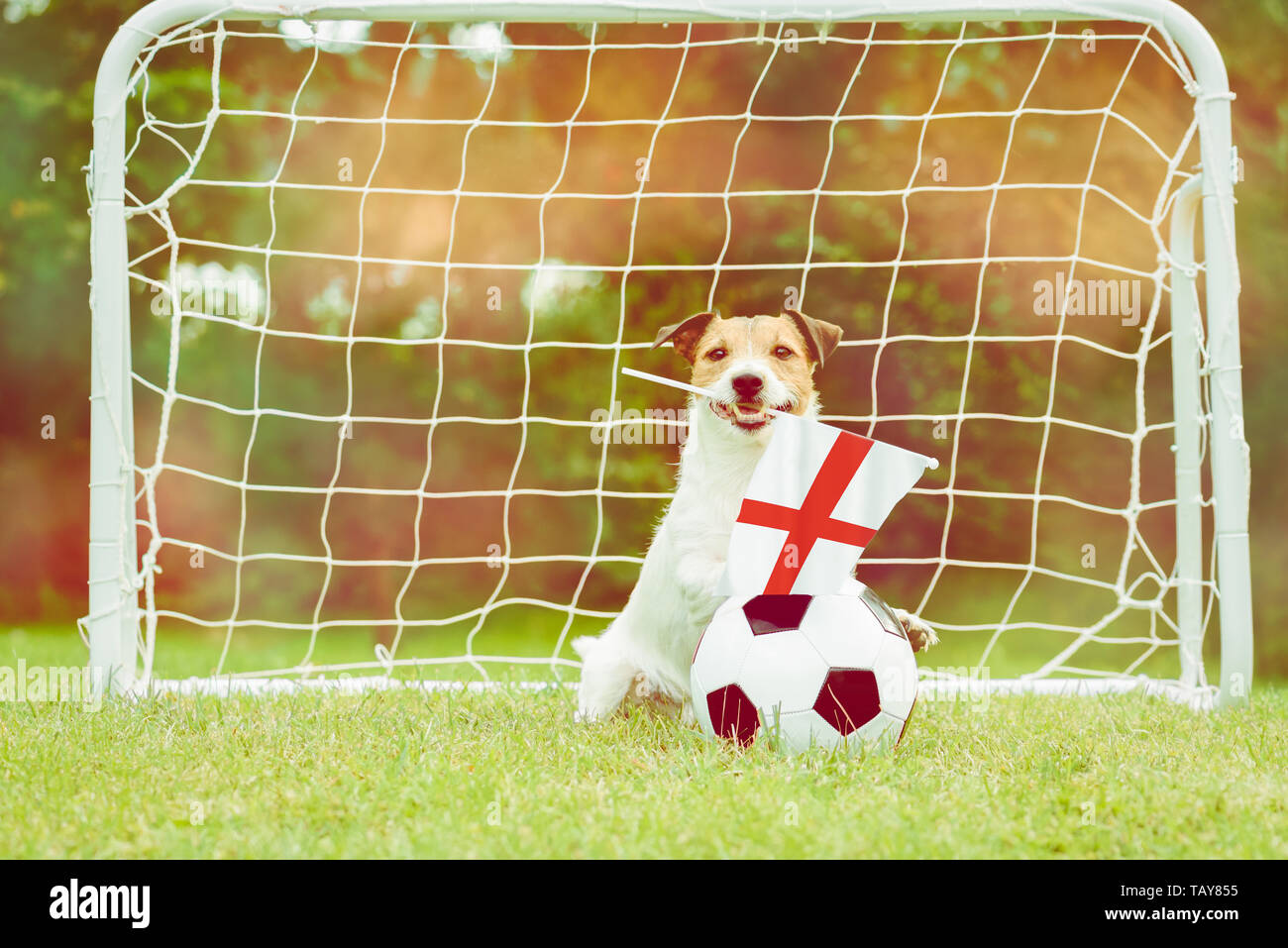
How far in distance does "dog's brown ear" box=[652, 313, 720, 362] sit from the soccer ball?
102 centimetres

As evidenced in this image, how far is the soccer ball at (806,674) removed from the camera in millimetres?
2848

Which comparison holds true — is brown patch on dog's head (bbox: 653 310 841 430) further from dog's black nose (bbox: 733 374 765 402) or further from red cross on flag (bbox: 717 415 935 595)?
red cross on flag (bbox: 717 415 935 595)

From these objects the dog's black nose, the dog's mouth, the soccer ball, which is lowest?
the soccer ball

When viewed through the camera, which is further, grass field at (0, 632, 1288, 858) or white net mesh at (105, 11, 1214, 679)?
white net mesh at (105, 11, 1214, 679)

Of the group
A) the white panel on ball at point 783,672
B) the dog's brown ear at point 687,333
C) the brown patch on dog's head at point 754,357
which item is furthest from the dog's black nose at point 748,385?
the white panel on ball at point 783,672

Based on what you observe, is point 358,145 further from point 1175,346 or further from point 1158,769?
point 1158,769

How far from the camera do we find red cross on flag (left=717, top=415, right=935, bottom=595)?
293cm

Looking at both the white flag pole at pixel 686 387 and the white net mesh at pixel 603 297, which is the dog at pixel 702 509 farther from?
the white net mesh at pixel 603 297

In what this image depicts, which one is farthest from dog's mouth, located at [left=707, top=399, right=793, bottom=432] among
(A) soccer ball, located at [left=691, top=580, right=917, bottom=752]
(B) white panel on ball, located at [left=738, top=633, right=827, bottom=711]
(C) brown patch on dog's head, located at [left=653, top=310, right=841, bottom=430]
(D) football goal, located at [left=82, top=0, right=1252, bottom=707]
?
(D) football goal, located at [left=82, top=0, right=1252, bottom=707]

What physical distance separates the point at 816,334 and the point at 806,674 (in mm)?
1243

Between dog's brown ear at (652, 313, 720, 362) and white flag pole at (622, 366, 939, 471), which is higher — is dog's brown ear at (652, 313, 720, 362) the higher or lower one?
the higher one

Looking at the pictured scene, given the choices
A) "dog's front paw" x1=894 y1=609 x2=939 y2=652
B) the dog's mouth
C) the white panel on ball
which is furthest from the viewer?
the dog's mouth

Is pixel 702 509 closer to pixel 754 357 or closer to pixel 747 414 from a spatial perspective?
pixel 747 414
